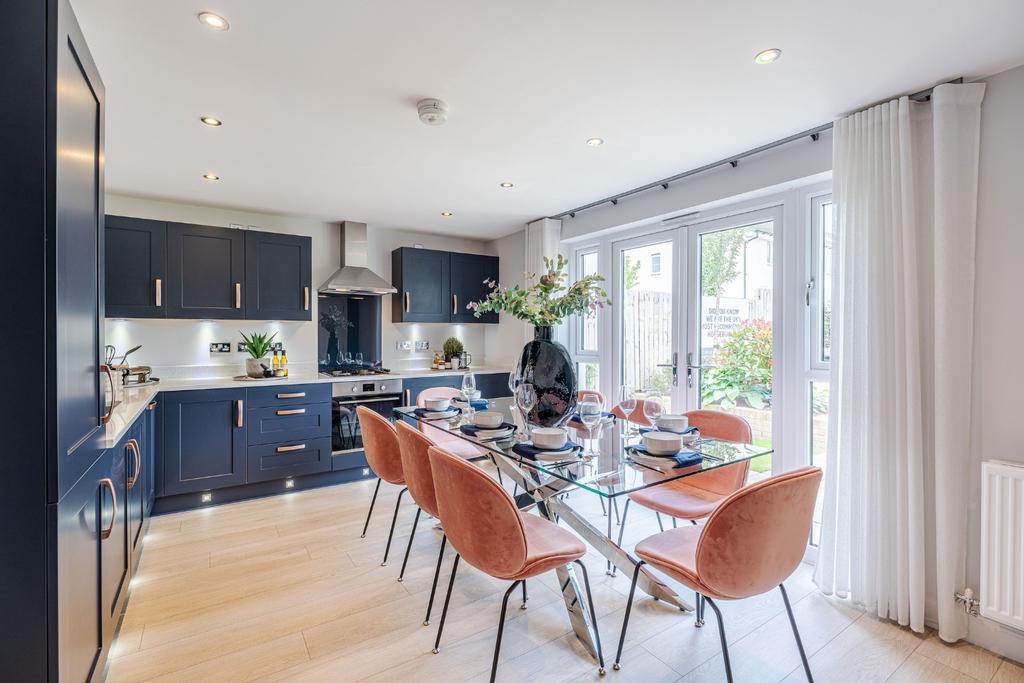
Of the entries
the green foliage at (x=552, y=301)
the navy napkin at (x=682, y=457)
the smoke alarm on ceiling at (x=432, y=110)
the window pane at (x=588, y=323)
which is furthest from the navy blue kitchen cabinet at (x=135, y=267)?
the navy napkin at (x=682, y=457)

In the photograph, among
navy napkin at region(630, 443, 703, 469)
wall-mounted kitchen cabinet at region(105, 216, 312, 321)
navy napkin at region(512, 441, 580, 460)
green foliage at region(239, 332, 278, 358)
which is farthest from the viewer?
green foliage at region(239, 332, 278, 358)

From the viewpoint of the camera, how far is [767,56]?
6.16 feet

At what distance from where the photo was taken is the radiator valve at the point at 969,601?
2.03 metres

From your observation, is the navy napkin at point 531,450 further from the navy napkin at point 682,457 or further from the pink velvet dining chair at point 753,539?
the pink velvet dining chair at point 753,539

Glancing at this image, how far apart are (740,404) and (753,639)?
151cm

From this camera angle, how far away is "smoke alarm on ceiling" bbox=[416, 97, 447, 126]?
224 centimetres

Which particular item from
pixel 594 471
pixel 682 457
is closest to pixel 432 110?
pixel 594 471

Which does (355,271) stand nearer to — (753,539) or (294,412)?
(294,412)

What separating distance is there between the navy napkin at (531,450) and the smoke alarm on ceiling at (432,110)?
1.59 meters

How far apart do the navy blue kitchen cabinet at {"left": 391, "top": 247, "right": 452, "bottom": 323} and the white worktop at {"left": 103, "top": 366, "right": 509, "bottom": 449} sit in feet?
1.95

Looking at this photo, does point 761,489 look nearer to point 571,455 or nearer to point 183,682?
point 571,455

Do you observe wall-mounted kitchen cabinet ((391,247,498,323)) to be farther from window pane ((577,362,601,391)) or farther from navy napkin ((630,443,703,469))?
navy napkin ((630,443,703,469))

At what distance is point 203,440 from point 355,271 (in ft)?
6.19

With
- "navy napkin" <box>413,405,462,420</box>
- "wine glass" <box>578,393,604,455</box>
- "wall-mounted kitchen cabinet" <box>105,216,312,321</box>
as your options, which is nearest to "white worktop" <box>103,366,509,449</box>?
"wall-mounted kitchen cabinet" <box>105,216,312,321</box>
